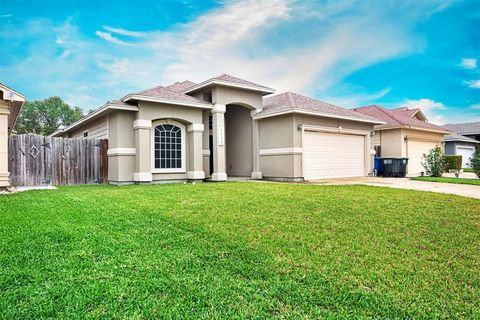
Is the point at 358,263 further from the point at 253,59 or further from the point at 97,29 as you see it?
the point at 97,29

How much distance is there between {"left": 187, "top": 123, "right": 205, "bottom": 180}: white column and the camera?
531 inches

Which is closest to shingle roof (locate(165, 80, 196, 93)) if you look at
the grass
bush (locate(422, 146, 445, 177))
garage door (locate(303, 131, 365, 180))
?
garage door (locate(303, 131, 365, 180))

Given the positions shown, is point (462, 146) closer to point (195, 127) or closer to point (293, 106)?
point (293, 106)

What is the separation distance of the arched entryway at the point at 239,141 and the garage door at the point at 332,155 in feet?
10.2

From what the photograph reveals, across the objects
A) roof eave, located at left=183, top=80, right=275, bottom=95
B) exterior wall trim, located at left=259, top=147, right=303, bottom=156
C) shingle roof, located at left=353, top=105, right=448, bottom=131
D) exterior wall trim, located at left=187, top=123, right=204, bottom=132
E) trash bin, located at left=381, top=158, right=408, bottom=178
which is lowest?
trash bin, located at left=381, top=158, right=408, bottom=178

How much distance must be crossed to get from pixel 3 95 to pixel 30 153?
2748 mm

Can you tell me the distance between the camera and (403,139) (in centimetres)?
1867

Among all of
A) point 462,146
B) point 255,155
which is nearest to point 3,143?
point 255,155

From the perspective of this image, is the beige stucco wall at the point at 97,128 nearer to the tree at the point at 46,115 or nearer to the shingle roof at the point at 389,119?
the shingle roof at the point at 389,119

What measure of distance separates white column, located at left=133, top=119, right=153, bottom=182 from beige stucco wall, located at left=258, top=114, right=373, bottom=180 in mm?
5393

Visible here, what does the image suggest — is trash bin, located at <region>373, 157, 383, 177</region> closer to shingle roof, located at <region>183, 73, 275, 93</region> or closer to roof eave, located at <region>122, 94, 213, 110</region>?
shingle roof, located at <region>183, 73, 275, 93</region>

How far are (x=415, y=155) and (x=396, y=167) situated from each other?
353 cm

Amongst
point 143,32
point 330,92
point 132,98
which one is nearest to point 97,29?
point 143,32

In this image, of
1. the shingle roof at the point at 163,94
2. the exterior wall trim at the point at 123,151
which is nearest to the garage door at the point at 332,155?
the shingle roof at the point at 163,94
